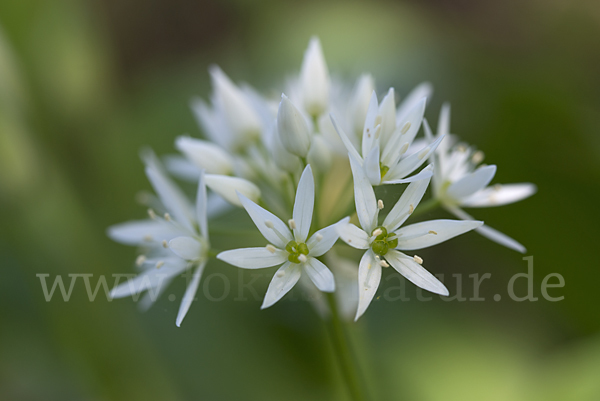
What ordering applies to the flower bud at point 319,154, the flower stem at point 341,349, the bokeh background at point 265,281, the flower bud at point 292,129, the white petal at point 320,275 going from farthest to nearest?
the bokeh background at point 265,281 → the flower bud at point 319,154 → the flower stem at point 341,349 → the flower bud at point 292,129 → the white petal at point 320,275

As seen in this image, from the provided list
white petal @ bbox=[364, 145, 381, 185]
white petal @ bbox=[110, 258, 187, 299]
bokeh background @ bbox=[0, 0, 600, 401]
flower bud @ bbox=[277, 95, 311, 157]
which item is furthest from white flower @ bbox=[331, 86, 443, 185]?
bokeh background @ bbox=[0, 0, 600, 401]

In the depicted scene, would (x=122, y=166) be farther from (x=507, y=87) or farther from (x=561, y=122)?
(x=561, y=122)

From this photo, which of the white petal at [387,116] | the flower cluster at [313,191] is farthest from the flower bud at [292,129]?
the white petal at [387,116]

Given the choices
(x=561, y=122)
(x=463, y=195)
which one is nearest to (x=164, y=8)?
(x=561, y=122)

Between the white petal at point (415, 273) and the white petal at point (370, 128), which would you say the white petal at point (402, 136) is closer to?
the white petal at point (370, 128)

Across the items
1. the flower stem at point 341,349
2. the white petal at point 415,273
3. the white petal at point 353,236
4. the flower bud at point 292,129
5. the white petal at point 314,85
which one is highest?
the white petal at point 314,85

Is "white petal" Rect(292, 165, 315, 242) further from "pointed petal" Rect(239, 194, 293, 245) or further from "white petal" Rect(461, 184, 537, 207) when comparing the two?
"white petal" Rect(461, 184, 537, 207)
